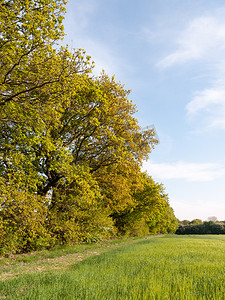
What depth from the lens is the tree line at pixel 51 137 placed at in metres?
9.78

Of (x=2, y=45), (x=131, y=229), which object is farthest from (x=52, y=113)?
(x=131, y=229)

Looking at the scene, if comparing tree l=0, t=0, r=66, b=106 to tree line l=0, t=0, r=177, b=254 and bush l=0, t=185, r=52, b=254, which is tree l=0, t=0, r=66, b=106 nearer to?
tree line l=0, t=0, r=177, b=254

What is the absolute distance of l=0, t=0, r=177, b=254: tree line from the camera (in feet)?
32.1

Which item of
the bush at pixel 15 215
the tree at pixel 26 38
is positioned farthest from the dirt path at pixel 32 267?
the tree at pixel 26 38

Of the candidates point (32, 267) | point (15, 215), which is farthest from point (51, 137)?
Answer: point (32, 267)

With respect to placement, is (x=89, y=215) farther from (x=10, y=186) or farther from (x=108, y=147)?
(x=10, y=186)

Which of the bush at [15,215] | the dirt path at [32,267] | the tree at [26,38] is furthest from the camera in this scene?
the bush at [15,215]

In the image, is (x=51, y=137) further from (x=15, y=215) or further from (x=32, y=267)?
(x=32, y=267)

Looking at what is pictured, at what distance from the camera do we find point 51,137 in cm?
1603

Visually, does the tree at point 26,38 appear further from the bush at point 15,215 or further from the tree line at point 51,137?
the bush at point 15,215

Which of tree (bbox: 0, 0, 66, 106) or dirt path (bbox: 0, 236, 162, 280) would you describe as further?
tree (bbox: 0, 0, 66, 106)

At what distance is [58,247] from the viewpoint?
15.4 meters

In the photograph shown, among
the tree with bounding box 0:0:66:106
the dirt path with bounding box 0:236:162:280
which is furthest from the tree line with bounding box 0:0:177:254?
the dirt path with bounding box 0:236:162:280

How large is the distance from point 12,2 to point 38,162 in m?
9.60
